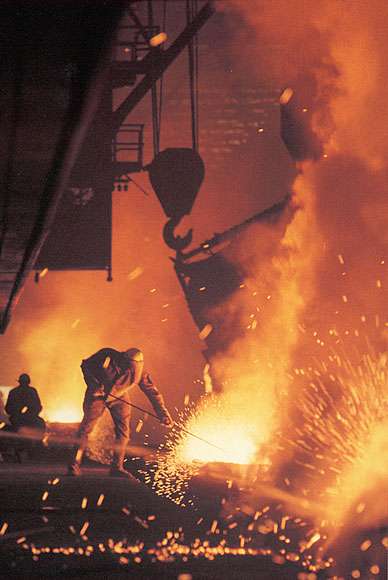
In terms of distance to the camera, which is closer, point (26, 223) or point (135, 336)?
point (26, 223)

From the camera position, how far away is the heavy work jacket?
9430 mm

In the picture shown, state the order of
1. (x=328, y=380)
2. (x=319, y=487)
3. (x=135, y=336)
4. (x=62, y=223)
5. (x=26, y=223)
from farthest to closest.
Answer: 1. (x=135, y=336)
2. (x=62, y=223)
3. (x=328, y=380)
4. (x=26, y=223)
5. (x=319, y=487)

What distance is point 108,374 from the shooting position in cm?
945

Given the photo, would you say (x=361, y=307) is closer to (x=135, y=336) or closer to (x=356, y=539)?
(x=356, y=539)

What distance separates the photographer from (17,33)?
2748mm

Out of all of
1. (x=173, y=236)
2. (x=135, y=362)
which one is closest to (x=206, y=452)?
(x=135, y=362)

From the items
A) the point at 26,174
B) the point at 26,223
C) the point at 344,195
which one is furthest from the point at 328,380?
the point at 26,174

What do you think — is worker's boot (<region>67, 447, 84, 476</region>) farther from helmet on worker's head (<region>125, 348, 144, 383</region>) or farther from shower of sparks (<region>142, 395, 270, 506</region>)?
helmet on worker's head (<region>125, 348, 144, 383</region>)

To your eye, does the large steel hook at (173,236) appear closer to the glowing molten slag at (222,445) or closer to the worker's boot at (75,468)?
the glowing molten slag at (222,445)

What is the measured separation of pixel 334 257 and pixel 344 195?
37.2 inches

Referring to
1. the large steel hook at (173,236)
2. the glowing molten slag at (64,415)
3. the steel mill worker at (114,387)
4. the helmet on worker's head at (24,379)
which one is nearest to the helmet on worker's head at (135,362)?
the steel mill worker at (114,387)

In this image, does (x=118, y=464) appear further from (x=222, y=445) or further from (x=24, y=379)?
(x=24, y=379)

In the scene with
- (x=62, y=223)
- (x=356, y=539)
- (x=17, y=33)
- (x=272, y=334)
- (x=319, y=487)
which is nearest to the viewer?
(x=17, y=33)

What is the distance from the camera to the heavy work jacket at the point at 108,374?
9430 mm
